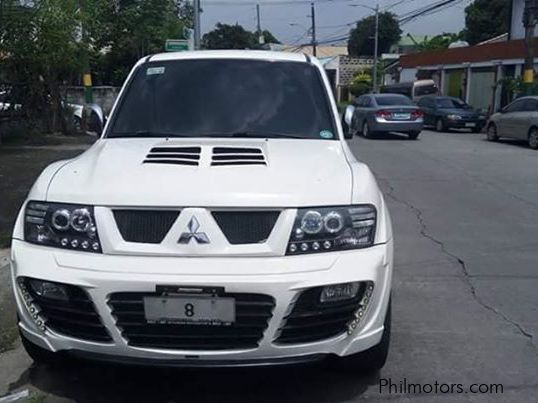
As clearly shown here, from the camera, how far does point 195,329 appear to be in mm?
3246

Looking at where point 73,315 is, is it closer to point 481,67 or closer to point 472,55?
point 481,67

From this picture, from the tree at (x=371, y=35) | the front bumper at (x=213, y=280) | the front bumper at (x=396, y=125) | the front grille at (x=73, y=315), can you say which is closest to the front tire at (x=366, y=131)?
the front bumper at (x=396, y=125)

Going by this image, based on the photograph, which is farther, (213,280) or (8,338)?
(8,338)

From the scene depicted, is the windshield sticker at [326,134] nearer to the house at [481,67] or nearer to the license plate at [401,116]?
the license plate at [401,116]

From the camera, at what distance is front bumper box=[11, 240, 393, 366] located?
10.4ft

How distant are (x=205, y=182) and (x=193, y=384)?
1.26 meters

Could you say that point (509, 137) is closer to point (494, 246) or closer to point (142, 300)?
point (494, 246)

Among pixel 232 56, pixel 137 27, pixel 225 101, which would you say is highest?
pixel 137 27

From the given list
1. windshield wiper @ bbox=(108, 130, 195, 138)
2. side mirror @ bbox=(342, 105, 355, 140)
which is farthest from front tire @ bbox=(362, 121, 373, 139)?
windshield wiper @ bbox=(108, 130, 195, 138)

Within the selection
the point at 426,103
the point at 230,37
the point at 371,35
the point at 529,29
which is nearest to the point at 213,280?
the point at 529,29

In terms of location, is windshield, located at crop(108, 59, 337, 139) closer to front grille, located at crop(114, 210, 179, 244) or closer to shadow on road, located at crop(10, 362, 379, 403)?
front grille, located at crop(114, 210, 179, 244)

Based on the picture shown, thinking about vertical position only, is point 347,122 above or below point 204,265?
above

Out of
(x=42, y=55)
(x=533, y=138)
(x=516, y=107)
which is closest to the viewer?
(x=42, y=55)

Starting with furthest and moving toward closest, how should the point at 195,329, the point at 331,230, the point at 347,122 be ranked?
the point at 347,122 → the point at 331,230 → the point at 195,329
